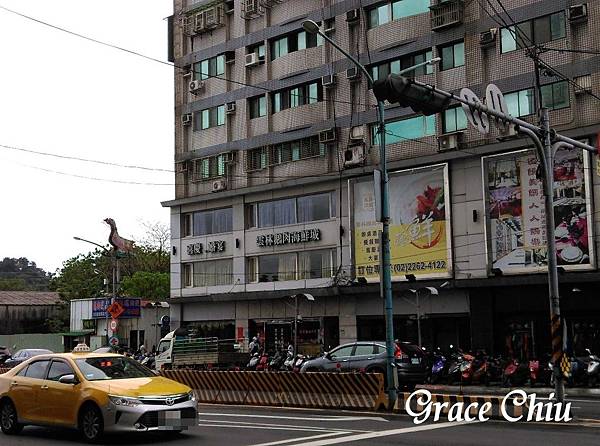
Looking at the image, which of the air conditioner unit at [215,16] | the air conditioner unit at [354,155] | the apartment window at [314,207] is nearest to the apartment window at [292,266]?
the apartment window at [314,207]

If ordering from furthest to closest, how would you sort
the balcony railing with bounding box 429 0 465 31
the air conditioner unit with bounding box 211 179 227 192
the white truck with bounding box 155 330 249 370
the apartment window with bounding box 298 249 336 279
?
the air conditioner unit with bounding box 211 179 227 192 < the apartment window with bounding box 298 249 336 279 < the balcony railing with bounding box 429 0 465 31 < the white truck with bounding box 155 330 249 370

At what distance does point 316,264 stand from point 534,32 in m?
14.9

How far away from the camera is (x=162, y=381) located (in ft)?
42.9

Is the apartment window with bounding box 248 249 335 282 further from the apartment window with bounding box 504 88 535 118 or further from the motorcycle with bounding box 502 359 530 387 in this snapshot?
the motorcycle with bounding box 502 359 530 387

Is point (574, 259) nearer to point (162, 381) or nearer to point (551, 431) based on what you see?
point (551, 431)

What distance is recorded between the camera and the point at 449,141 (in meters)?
34.3

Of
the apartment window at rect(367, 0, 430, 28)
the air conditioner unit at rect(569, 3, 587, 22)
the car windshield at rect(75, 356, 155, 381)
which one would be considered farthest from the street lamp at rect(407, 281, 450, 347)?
the car windshield at rect(75, 356, 155, 381)

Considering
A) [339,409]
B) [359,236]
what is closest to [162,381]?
[339,409]

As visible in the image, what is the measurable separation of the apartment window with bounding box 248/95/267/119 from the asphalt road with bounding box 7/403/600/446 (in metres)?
28.2

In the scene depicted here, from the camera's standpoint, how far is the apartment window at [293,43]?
133 ft

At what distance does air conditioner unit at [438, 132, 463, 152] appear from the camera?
112 feet

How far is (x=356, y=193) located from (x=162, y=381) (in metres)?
25.5

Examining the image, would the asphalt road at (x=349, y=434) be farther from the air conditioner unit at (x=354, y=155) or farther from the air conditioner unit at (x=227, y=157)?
the air conditioner unit at (x=227, y=157)

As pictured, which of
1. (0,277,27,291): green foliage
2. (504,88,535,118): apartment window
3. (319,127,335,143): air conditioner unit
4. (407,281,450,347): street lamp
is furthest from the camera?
(0,277,27,291): green foliage
